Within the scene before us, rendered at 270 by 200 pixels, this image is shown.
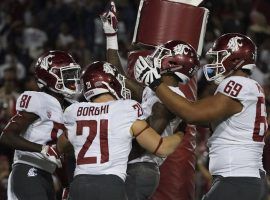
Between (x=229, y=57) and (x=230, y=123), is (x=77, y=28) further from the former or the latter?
(x=230, y=123)

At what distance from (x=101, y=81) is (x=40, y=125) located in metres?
0.92

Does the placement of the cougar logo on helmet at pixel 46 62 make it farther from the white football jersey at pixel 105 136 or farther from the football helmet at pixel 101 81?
the white football jersey at pixel 105 136

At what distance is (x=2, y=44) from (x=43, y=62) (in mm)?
7057

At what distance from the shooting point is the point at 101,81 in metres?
5.21

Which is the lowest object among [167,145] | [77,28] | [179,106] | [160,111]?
[77,28]

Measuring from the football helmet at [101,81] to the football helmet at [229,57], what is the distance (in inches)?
25.5

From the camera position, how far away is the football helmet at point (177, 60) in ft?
17.6

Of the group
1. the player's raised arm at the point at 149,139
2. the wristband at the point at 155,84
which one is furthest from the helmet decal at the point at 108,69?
the player's raised arm at the point at 149,139

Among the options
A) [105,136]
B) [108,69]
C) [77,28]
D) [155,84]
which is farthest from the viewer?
[77,28]

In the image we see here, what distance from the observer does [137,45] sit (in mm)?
7184

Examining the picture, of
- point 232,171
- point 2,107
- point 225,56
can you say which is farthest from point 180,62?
point 2,107

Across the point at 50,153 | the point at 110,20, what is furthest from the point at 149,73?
the point at 110,20

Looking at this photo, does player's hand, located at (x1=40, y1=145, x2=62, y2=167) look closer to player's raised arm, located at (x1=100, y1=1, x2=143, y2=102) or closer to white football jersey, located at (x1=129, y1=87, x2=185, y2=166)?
white football jersey, located at (x1=129, y1=87, x2=185, y2=166)

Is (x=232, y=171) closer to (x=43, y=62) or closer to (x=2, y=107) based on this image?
(x=43, y=62)
